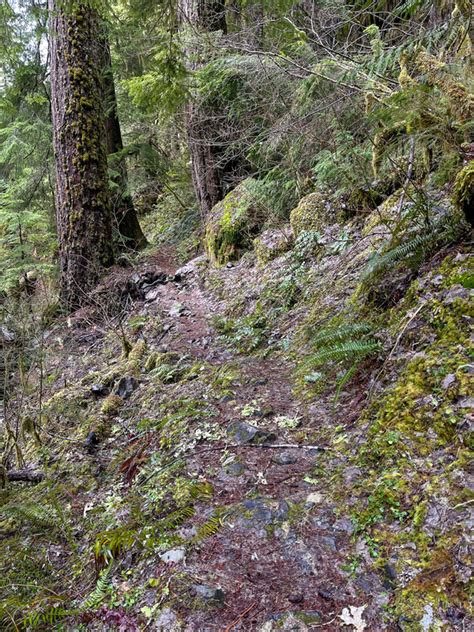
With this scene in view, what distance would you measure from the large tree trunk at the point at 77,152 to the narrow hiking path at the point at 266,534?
511 cm

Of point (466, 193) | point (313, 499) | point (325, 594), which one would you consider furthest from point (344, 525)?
point (466, 193)

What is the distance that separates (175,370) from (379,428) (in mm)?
2514

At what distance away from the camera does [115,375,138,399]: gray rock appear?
452 cm

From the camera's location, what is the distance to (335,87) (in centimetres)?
520

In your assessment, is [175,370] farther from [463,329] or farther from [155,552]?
[463,329]

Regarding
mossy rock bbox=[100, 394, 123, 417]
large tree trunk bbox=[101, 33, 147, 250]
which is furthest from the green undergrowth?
large tree trunk bbox=[101, 33, 147, 250]

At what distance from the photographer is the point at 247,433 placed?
2.93m

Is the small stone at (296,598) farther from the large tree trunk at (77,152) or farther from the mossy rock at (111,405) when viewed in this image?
the large tree trunk at (77,152)

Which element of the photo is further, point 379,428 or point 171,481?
point 171,481

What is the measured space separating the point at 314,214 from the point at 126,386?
121 inches

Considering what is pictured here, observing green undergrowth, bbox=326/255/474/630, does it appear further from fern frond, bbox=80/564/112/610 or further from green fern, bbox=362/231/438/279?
fern frond, bbox=80/564/112/610

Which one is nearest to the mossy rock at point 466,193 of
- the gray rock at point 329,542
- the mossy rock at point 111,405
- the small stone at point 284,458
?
the small stone at point 284,458

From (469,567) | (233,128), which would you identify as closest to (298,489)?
(469,567)

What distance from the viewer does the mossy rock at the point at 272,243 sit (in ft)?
19.4
